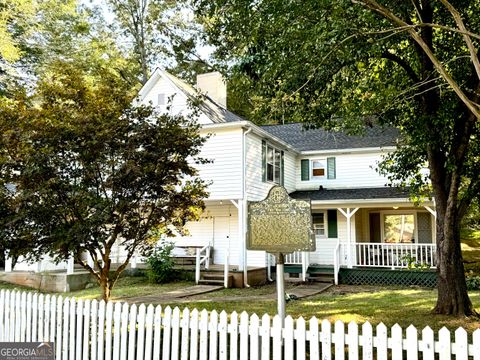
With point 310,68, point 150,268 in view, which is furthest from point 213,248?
point 310,68

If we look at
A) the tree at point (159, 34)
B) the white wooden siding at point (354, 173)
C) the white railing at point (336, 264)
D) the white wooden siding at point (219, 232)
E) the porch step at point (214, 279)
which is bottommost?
the porch step at point (214, 279)

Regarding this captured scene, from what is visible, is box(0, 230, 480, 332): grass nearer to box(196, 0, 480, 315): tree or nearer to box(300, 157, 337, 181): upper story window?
box(196, 0, 480, 315): tree

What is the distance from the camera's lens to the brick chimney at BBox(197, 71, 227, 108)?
19500 mm

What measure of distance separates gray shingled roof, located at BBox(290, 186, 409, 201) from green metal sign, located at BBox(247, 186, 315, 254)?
12.0 metres

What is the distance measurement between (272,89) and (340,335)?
6255 mm

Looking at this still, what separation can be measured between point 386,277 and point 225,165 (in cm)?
746

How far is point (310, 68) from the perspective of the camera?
7.82 m

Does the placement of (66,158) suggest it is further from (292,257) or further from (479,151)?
(292,257)


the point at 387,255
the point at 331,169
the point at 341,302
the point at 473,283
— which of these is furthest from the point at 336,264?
the point at 331,169

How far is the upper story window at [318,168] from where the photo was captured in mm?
20078

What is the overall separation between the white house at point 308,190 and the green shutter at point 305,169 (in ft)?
0.17

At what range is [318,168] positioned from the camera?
20422 mm

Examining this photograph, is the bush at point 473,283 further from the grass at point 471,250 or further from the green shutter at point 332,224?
the green shutter at point 332,224

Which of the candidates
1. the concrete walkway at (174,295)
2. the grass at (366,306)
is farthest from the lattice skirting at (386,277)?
the concrete walkway at (174,295)
